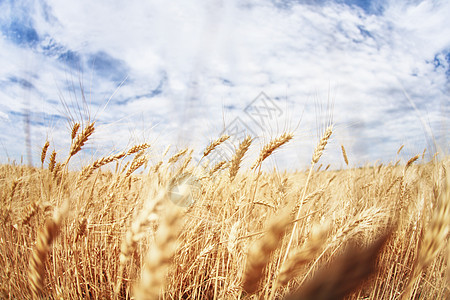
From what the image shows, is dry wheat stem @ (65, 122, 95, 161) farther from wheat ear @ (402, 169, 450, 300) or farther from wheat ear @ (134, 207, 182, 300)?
wheat ear @ (402, 169, 450, 300)

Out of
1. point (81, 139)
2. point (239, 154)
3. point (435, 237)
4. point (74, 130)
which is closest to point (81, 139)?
point (81, 139)

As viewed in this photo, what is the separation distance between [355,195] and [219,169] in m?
2.20

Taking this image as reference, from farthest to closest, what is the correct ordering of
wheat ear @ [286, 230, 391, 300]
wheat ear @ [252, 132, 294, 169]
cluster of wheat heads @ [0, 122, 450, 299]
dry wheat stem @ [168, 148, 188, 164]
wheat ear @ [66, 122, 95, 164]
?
dry wheat stem @ [168, 148, 188, 164], wheat ear @ [66, 122, 95, 164], wheat ear @ [252, 132, 294, 169], cluster of wheat heads @ [0, 122, 450, 299], wheat ear @ [286, 230, 391, 300]

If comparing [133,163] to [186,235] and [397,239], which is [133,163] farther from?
[397,239]

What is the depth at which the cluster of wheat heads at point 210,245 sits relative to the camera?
0.56 meters

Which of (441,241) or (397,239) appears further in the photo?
(397,239)

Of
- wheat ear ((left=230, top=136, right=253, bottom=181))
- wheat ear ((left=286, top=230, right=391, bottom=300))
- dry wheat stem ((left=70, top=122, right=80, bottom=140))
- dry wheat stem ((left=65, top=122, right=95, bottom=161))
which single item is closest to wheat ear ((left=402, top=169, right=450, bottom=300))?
wheat ear ((left=286, top=230, right=391, bottom=300))

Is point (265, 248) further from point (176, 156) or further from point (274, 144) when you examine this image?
point (176, 156)

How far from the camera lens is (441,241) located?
823 millimetres

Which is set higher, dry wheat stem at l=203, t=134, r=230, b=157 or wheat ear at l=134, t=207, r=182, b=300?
wheat ear at l=134, t=207, r=182, b=300

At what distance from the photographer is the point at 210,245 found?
5.73ft

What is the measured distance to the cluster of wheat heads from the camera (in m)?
0.56

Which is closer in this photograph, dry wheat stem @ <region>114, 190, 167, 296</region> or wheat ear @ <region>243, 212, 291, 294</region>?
wheat ear @ <region>243, 212, 291, 294</region>

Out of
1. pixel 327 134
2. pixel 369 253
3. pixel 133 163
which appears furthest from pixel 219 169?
pixel 369 253
